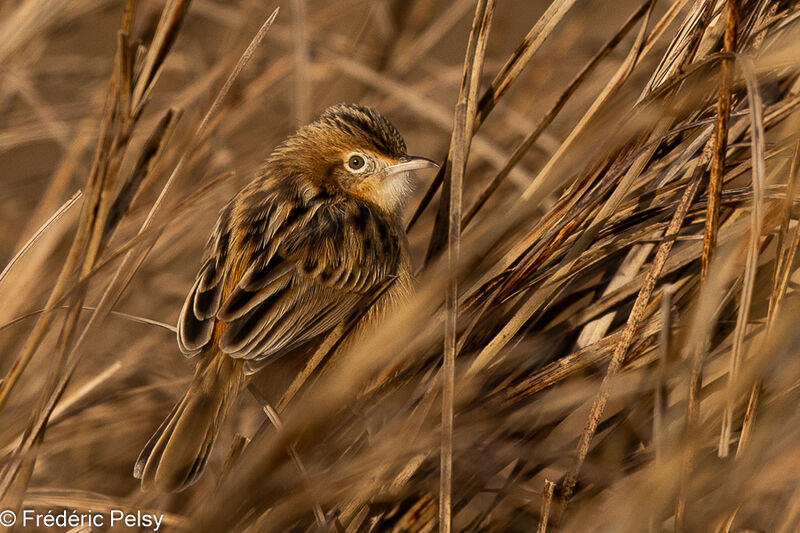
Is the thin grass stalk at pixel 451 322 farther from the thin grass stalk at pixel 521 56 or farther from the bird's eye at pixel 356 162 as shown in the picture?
the bird's eye at pixel 356 162

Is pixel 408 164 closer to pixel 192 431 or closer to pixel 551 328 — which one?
pixel 551 328

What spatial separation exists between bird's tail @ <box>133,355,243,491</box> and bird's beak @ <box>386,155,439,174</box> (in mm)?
1198

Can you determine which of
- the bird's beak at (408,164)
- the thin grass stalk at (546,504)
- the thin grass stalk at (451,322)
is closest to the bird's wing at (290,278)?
the bird's beak at (408,164)

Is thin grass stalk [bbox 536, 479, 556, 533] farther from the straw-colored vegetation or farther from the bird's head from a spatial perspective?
the bird's head

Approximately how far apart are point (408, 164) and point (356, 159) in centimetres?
29

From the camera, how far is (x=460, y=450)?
95.5 inches

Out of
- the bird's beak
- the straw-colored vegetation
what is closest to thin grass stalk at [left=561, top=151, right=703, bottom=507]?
the straw-colored vegetation

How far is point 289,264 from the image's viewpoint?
3350 mm

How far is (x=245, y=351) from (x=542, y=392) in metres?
1.08

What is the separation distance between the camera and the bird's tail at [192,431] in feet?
9.18

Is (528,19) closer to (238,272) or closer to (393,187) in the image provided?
(393,187)

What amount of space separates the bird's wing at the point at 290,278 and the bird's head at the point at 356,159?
192 millimetres

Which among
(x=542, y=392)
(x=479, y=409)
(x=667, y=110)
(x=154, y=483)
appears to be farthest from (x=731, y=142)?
(x=154, y=483)

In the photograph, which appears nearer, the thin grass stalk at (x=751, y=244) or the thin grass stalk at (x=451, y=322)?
the thin grass stalk at (x=751, y=244)
